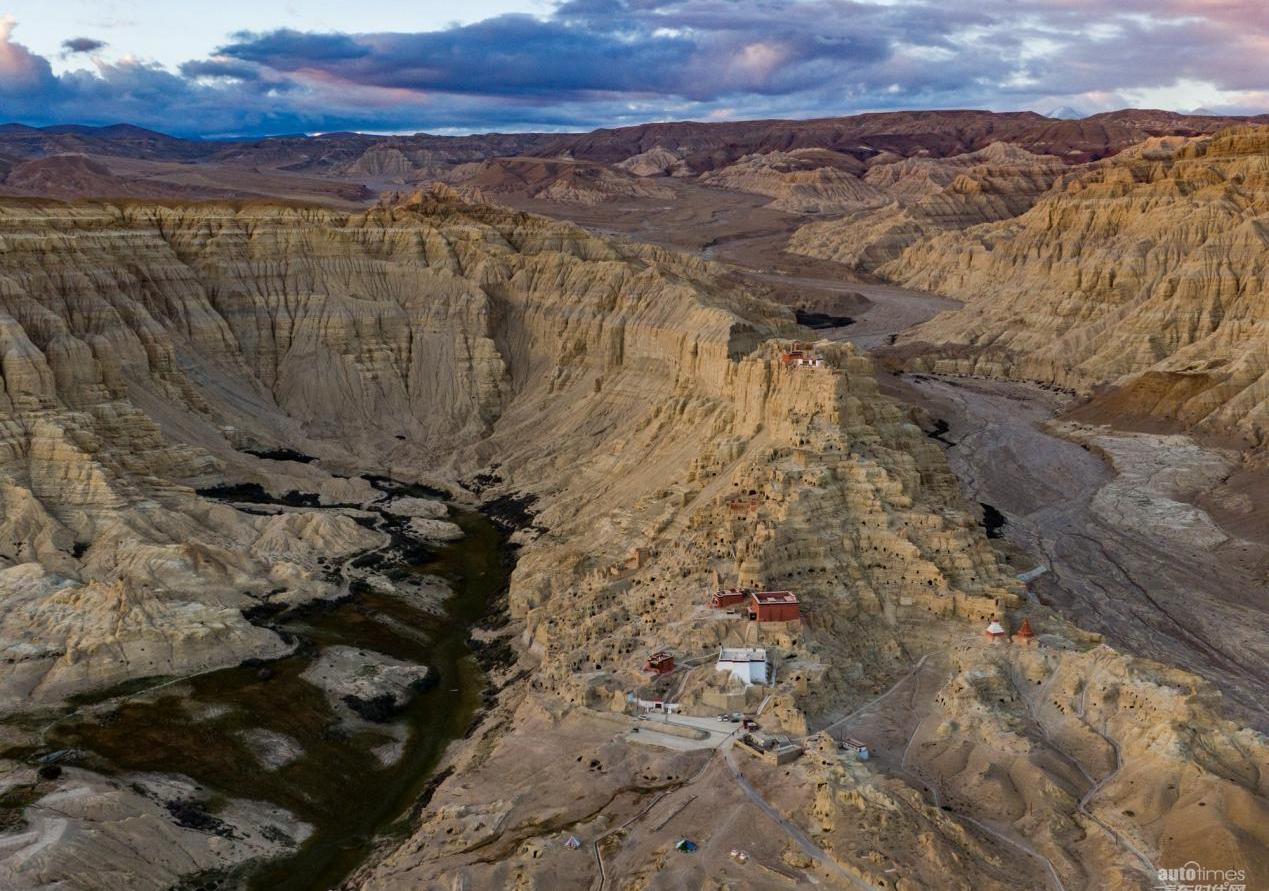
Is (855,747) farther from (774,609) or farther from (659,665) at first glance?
(659,665)

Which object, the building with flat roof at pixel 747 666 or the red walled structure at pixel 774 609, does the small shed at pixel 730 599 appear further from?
the building with flat roof at pixel 747 666

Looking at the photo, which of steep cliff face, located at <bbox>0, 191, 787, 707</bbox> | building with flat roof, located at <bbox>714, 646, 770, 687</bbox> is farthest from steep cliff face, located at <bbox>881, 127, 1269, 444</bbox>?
building with flat roof, located at <bbox>714, 646, 770, 687</bbox>

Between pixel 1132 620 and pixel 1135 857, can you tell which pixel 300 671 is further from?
pixel 1132 620

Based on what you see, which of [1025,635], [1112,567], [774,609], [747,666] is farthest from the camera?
[1112,567]

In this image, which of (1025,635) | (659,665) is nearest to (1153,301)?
(1025,635)

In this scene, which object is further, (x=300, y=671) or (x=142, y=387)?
(x=142, y=387)

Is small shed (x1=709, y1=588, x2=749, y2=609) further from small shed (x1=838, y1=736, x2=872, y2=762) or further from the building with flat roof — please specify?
small shed (x1=838, y1=736, x2=872, y2=762)

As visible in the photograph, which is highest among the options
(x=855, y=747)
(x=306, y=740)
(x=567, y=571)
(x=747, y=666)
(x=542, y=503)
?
(x=747, y=666)

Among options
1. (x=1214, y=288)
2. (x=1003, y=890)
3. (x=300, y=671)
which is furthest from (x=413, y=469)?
(x=1214, y=288)
